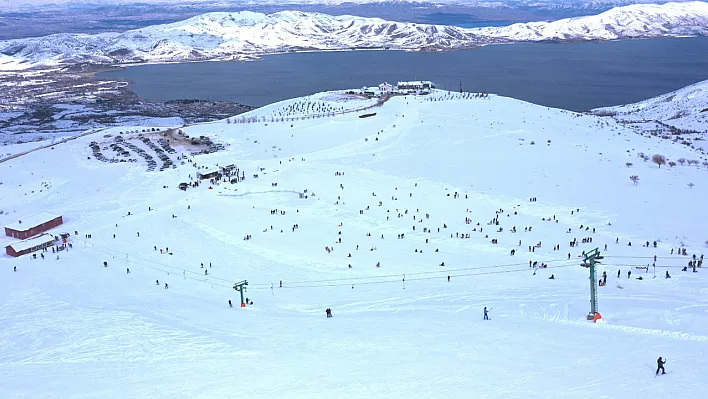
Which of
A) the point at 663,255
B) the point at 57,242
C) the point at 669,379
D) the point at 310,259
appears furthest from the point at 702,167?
the point at 57,242

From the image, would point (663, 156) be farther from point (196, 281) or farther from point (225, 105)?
point (225, 105)

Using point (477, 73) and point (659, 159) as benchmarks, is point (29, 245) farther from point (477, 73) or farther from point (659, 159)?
point (477, 73)

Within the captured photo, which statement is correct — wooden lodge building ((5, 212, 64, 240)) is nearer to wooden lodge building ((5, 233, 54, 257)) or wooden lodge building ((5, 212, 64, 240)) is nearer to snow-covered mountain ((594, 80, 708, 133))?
wooden lodge building ((5, 233, 54, 257))

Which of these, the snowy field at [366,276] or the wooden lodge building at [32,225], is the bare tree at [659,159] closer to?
the snowy field at [366,276]

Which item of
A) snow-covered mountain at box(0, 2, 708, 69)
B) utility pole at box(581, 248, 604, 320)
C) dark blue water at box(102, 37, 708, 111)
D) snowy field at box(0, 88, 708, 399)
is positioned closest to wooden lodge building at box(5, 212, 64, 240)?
snowy field at box(0, 88, 708, 399)

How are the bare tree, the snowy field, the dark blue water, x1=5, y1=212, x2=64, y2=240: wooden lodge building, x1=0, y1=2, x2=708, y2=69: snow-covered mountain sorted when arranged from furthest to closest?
x1=0, y1=2, x2=708, y2=69: snow-covered mountain < the dark blue water < the bare tree < x1=5, y1=212, x2=64, y2=240: wooden lodge building < the snowy field

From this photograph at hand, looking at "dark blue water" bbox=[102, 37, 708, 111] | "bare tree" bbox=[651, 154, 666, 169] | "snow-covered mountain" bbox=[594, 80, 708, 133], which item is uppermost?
"dark blue water" bbox=[102, 37, 708, 111]

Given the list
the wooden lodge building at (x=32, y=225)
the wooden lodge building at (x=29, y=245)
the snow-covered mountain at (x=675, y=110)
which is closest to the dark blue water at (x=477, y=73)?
the snow-covered mountain at (x=675, y=110)
